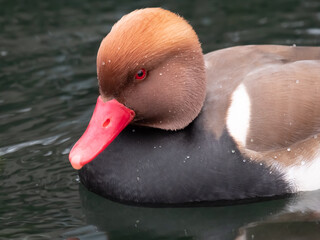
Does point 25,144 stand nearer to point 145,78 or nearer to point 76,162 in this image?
point 76,162

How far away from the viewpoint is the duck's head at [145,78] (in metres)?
4.21

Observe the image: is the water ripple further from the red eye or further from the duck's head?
the red eye

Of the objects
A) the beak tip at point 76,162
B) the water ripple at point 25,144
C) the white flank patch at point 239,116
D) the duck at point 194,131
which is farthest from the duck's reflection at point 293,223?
the water ripple at point 25,144

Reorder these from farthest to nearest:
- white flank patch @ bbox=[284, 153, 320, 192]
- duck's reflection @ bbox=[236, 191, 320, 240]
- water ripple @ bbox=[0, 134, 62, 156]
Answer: water ripple @ bbox=[0, 134, 62, 156] < white flank patch @ bbox=[284, 153, 320, 192] < duck's reflection @ bbox=[236, 191, 320, 240]

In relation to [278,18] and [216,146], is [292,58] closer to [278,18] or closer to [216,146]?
[216,146]

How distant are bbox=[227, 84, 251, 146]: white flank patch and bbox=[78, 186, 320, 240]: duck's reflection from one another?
19.6 inches

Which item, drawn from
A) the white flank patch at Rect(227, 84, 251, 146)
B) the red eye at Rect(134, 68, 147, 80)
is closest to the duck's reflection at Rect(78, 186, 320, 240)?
the white flank patch at Rect(227, 84, 251, 146)

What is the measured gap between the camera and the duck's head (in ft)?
13.8

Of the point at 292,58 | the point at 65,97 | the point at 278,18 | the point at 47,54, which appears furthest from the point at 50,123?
the point at 278,18

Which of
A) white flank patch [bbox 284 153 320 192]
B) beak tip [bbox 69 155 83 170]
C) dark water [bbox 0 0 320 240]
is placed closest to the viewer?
beak tip [bbox 69 155 83 170]

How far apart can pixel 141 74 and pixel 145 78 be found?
0.16 feet

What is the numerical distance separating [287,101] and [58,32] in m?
3.85

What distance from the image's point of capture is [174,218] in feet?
14.9

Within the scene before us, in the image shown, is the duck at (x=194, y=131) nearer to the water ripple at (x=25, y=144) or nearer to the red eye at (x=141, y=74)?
the red eye at (x=141, y=74)
